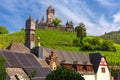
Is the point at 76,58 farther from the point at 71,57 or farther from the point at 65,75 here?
the point at 65,75

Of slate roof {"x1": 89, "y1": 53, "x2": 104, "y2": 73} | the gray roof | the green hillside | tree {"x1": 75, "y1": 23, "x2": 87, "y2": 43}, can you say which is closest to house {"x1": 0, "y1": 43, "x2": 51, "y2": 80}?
the gray roof

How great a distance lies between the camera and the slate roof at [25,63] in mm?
41622

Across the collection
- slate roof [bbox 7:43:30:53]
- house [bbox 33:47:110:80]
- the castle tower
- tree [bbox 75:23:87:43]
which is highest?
tree [bbox 75:23:87:43]

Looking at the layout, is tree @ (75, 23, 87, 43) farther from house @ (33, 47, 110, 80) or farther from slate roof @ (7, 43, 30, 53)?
slate roof @ (7, 43, 30, 53)

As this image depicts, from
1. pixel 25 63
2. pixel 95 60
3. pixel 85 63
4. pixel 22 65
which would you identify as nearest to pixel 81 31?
pixel 95 60

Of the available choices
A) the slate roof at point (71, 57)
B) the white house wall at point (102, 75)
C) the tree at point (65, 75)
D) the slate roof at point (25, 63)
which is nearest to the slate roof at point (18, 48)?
the slate roof at point (25, 63)

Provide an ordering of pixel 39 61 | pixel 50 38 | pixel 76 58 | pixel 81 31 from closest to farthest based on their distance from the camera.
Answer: pixel 39 61, pixel 76 58, pixel 81 31, pixel 50 38

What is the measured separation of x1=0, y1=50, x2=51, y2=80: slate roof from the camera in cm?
4162

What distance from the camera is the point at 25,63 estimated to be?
4397cm

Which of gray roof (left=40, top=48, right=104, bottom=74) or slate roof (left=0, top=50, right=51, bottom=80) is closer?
slate roof (left=0, top=50, right=51, bottom=80)

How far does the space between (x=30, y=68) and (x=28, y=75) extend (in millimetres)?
1980

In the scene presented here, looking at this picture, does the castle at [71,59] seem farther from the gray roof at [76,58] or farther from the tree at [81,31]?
the tree at [81,31]

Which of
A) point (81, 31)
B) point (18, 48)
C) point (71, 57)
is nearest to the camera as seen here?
point (18, 48)

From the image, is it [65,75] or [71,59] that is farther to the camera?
[71,59]
